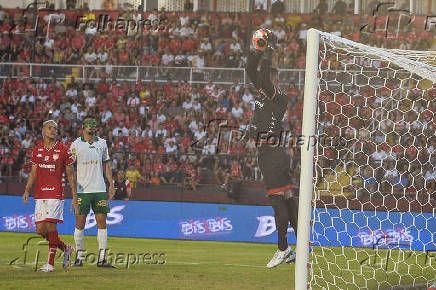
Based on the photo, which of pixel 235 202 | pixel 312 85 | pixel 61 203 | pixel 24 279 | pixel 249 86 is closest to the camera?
pixel 312 85

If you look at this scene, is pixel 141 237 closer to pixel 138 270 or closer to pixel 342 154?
pixel 342 154

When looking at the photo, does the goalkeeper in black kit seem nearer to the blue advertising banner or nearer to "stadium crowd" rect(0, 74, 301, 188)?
the blue advertising banner

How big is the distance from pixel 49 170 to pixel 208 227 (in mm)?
7701

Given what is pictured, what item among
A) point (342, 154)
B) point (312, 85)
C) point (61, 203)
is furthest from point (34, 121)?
point (312, 85)

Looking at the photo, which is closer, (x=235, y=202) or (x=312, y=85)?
(x=312, y=85)

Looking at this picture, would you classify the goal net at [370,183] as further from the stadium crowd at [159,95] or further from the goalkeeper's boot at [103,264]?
the goalkeeper's boot at [103,264]

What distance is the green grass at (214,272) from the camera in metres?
8.98

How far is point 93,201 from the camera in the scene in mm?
10648

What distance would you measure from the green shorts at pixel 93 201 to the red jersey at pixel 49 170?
0.53 meters

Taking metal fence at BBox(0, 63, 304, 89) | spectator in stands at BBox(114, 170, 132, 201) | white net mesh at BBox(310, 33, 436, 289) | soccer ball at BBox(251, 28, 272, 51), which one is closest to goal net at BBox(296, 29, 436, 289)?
white net mesh at BBox(310, 33, 436, 289)

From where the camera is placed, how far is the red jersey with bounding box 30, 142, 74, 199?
10.1 metres

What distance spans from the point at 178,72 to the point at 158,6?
5009mm

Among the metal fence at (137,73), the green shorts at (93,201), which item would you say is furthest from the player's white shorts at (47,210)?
the metal fence at (137,73)

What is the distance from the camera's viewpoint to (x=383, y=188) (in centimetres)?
1518
